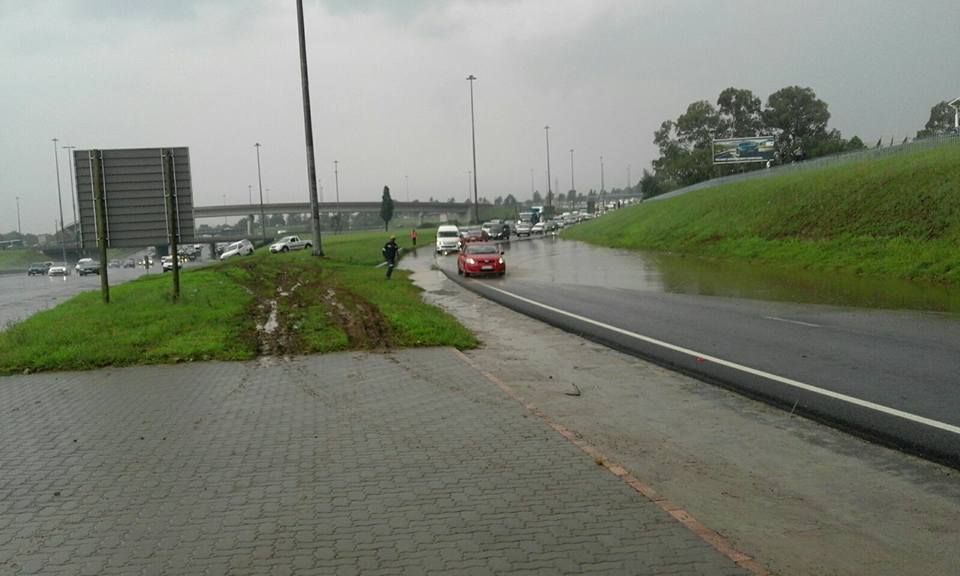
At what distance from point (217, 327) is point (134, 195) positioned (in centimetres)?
603

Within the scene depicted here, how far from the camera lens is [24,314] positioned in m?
24.9

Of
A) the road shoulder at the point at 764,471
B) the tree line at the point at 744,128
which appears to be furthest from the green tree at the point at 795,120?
the road shoulder at the point at 764,471

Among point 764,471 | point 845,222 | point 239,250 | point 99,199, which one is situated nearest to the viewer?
point 764,471

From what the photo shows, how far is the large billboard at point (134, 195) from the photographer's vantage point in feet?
61.4

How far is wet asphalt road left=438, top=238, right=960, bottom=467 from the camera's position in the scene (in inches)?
323

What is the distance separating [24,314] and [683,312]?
20817 mm

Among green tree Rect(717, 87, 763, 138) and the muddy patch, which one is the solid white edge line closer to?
the muddy patch

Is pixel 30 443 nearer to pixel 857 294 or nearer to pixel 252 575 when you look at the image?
pixel 252 575

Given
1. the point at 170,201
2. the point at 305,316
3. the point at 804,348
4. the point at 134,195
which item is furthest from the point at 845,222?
the point at 134,195

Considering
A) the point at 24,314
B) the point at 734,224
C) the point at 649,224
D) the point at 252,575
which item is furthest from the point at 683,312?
the point at 649,224

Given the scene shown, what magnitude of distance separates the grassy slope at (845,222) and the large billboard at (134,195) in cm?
2142

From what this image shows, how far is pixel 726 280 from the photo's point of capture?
1038 inches

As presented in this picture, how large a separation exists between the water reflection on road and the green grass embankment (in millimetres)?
8497

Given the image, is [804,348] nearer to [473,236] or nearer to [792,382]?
[792,382]
